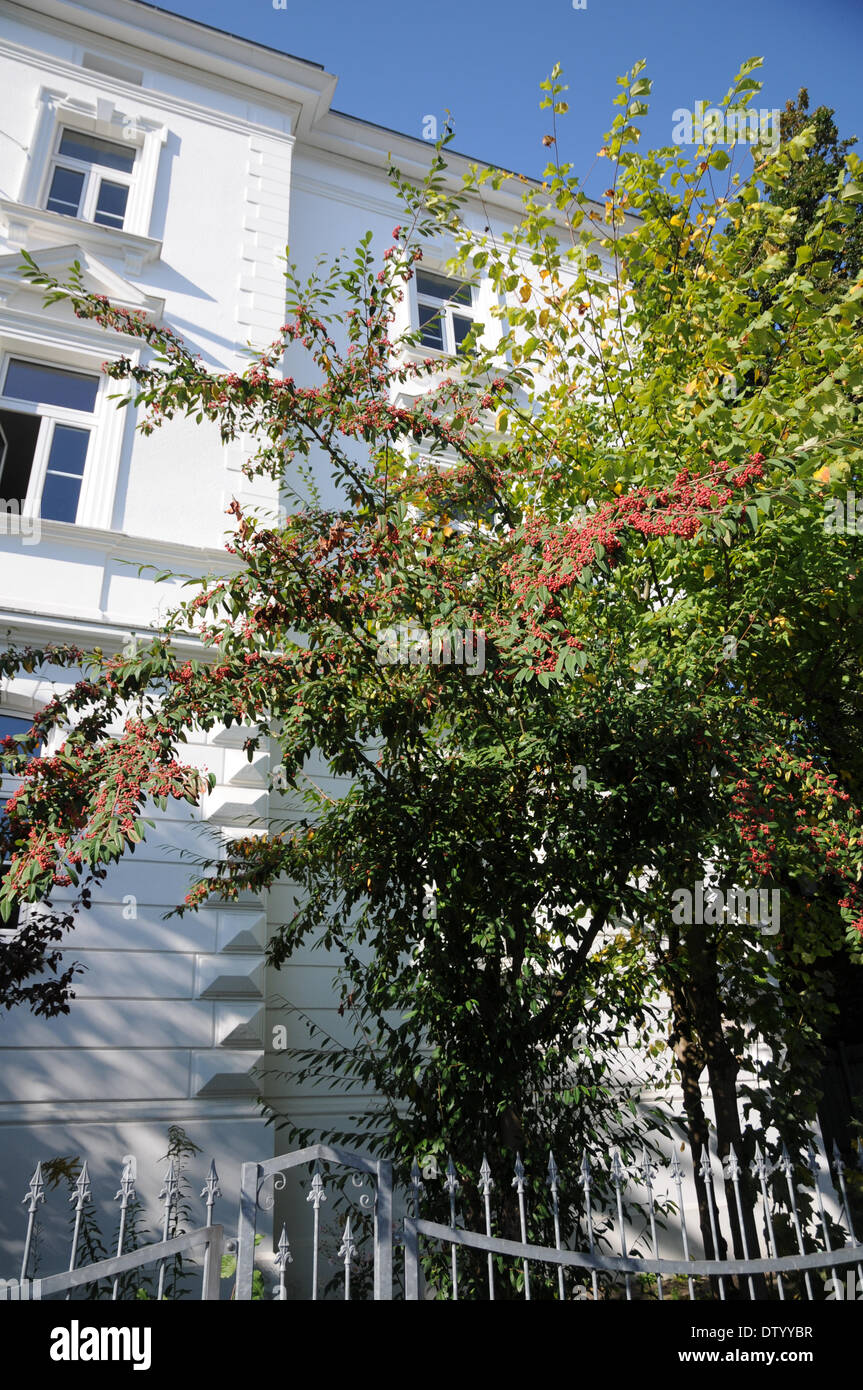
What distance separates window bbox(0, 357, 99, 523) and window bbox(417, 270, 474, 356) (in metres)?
4.93

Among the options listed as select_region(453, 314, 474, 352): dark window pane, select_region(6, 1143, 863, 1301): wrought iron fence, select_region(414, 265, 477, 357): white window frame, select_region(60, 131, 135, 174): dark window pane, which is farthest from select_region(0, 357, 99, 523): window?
select_region(6, 1143, 863, 1301): wrought iron fence

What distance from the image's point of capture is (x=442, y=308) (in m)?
12.3

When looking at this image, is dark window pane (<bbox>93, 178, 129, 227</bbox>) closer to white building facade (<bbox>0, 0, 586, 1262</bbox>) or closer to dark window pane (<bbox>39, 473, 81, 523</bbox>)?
white building facade (<bbox>0, 0, 586, 1262</bbox>)

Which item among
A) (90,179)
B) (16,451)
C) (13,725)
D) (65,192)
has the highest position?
(90,179)

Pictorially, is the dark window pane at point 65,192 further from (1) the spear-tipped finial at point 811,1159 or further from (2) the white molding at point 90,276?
(1) the spear-tipped finial at point 811,1159

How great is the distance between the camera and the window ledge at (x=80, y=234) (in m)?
9.04

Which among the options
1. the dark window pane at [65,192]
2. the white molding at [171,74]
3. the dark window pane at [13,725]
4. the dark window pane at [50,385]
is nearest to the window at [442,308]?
the white molding at [171,74]

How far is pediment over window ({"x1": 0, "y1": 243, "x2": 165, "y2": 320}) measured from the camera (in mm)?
8742

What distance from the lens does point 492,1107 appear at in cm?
A: 420

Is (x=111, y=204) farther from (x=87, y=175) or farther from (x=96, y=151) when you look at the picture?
(x=96, y=151)

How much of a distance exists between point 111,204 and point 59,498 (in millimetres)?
4122

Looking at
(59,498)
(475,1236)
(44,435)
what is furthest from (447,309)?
(475,1236)

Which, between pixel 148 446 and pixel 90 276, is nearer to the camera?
pixel 148 446
